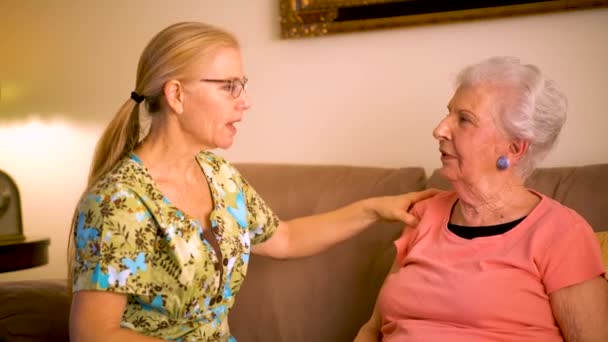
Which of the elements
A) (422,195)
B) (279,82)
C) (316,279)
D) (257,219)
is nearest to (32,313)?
(257,219)

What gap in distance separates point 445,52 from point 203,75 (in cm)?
95

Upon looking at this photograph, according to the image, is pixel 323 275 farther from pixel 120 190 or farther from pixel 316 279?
pixel 120 190

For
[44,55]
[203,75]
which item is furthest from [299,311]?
[44,55]

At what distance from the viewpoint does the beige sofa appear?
1.84 metres

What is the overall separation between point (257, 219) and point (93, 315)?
0.53m

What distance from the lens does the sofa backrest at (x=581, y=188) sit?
1.71m

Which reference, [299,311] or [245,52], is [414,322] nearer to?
[299,311]

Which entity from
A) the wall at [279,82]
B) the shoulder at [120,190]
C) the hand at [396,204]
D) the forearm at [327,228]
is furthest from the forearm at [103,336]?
the wall at [279,82]

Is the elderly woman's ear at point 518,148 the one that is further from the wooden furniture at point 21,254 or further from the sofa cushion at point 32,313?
the wooden furniture at point 21,254

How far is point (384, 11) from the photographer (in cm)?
225

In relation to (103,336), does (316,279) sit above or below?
below

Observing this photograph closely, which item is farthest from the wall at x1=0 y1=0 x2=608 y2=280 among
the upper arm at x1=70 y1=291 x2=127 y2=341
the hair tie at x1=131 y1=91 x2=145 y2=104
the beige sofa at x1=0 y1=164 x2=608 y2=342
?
the upper arm at x1=70 y1=291 x2=127 y2=341

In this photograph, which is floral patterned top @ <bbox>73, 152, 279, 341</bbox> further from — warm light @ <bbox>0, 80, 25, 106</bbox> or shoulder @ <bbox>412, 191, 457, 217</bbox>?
warm light @ <bbox>0, 80, 25, 106</bbox>

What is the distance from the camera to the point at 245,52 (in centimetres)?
257
